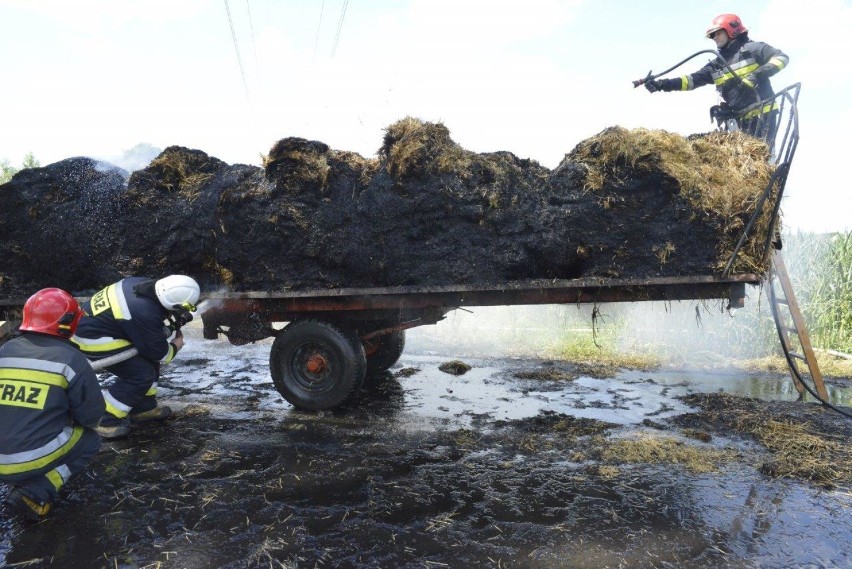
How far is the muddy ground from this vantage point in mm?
2938

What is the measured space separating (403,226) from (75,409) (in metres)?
3.06

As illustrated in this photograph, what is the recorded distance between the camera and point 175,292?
→ 4859mm

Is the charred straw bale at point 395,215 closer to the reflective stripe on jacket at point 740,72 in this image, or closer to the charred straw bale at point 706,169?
the charred straw bale at point 706,169

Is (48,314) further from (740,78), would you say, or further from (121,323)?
(740,78)

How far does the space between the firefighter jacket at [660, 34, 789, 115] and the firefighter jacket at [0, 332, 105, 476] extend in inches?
242

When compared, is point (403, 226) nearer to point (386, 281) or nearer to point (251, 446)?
point (386, 281)

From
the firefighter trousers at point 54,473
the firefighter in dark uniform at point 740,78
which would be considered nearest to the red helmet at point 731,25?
the firefighter in dark uniform at point 740,78

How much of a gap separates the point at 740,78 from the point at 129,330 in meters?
6.68

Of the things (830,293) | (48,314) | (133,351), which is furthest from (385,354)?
(830,293)

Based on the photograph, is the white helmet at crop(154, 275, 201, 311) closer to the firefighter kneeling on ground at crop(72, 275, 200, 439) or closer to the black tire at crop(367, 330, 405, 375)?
the firefighter kneeling on ground at crop(72, 275, 200, 439)

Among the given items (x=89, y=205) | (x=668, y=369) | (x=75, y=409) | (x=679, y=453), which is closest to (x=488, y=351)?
(x=668, y=369)

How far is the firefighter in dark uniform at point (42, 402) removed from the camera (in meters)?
3.20

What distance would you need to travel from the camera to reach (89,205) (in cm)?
596

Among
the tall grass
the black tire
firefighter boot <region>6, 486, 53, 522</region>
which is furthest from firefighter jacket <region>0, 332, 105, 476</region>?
the tall grass
